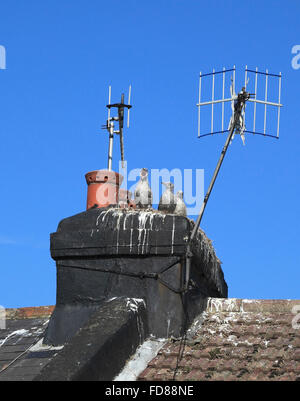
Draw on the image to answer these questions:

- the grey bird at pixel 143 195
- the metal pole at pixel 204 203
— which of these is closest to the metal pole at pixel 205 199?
the metal pole at pixel 204 203

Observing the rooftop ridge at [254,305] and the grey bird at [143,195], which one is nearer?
the rooftop ridge at [254,305]

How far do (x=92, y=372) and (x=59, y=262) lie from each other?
2.38 metres

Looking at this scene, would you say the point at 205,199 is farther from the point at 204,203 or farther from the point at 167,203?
the point at 167,203

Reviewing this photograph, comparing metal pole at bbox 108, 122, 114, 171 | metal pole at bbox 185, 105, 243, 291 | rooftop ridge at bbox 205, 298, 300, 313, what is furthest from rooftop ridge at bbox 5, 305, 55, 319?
metal pole at bbox 185, 105, 243, 291

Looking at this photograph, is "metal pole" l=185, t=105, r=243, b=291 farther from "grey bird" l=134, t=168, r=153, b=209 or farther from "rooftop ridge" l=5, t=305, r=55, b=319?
"rooftop ridge" l=5, t=305, r=55, b=319

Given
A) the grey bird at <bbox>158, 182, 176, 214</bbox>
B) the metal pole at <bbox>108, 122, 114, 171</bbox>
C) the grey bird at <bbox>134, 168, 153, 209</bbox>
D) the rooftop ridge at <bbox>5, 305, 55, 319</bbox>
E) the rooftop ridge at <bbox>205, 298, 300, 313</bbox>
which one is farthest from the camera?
the metal pole at <bbox>108, 122, 114, 171</bbox>

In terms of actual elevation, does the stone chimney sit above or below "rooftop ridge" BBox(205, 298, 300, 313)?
above

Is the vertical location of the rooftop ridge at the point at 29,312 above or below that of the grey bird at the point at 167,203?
below

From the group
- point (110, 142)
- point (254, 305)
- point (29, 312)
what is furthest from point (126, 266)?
point (110, 142)

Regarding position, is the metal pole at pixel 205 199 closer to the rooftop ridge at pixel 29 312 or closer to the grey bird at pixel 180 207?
the grey bird at pixel 180 207

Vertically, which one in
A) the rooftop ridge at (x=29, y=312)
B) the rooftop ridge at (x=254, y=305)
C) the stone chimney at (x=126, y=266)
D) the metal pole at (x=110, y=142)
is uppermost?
the metal pole at (x=110, y=142)

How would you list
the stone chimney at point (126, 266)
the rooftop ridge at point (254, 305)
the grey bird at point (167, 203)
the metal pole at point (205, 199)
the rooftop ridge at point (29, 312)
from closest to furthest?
the metal pole at point (205, 199)
the stone chimney at point (126, 266)
the rooftop ridge at point (254, 305)
the grey bird at point (167, 203)
the rooftop ridge at point (29, 312)

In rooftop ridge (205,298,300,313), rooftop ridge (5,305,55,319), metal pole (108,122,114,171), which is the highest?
metal pole (108,122,114,171)
